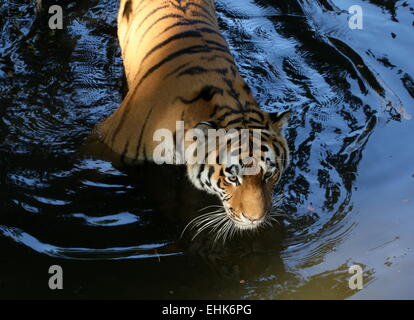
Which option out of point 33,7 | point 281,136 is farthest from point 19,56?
point 281,136

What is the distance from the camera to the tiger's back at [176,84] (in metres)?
2.67

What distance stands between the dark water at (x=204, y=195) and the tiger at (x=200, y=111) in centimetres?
18

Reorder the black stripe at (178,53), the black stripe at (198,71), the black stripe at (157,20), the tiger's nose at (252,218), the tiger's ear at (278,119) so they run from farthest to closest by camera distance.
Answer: the black stripe at (157,20) < the black stripe at (178,53) < the black stripe at (198,71) < the tiger's ear at (278,119) < the tiger's nose at (252,218)

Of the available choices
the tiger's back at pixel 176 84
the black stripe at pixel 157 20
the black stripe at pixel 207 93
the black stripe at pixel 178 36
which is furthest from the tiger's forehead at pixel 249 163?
the black stripe at pixel 157 20

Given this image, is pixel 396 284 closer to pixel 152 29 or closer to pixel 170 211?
pixel 170 211

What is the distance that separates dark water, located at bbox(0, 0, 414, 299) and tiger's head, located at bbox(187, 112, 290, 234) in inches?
8.3

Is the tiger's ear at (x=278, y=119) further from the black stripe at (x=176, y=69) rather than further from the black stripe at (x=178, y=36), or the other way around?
the black stripe at (x=178, y=36)

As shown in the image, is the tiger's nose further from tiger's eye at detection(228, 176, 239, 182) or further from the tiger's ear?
the tiger's ear

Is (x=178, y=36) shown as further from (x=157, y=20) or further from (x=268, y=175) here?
(x=268, y=175)

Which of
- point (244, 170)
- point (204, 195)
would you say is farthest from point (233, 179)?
point (204, 195)

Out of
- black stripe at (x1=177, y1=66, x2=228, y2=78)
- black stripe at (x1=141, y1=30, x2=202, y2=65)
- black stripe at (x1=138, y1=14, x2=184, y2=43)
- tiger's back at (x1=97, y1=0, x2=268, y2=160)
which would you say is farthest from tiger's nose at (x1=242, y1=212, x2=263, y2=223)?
black stripe at (x1=138, y1=14, x2=184, y2=43)

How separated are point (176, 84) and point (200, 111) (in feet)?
0.71

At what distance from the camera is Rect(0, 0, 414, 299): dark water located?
8.04 ft

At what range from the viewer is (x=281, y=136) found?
272 cm
